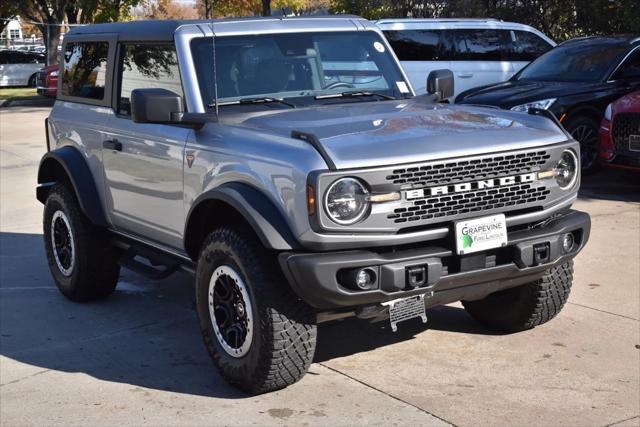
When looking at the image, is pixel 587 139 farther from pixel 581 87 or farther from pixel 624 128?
pixel 624 128

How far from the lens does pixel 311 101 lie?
5.68 meters

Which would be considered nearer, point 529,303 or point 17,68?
point 529,303

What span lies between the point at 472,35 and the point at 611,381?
37.9 ft

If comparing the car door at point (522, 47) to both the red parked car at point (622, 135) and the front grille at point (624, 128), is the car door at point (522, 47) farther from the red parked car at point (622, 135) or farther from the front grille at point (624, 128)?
the front grille at point (624, 128)

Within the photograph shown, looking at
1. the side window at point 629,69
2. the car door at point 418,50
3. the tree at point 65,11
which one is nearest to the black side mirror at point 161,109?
the side window at point 629,69

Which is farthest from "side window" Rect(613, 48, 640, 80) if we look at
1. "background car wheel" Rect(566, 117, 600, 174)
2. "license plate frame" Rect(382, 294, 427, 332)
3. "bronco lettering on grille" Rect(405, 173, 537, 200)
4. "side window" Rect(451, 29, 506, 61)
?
"license plate frame" Rect(382, 294, 427, 332)

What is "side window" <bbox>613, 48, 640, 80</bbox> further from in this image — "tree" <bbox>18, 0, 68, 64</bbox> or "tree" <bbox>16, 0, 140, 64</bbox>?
"tree" <bbox>16, 0, 140, 64</bbox>

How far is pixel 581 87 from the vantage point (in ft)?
38.6

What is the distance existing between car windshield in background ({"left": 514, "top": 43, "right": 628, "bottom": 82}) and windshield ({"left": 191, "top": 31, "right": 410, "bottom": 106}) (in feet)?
21.6

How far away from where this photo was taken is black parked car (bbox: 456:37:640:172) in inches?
455

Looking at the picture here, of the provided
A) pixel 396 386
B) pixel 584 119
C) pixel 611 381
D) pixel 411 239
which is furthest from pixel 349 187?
pixel 584 119

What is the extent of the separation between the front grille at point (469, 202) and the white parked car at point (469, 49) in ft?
36.3

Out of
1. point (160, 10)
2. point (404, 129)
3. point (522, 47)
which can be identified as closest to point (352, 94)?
point (404, 129)

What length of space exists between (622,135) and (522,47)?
5.91 meters
